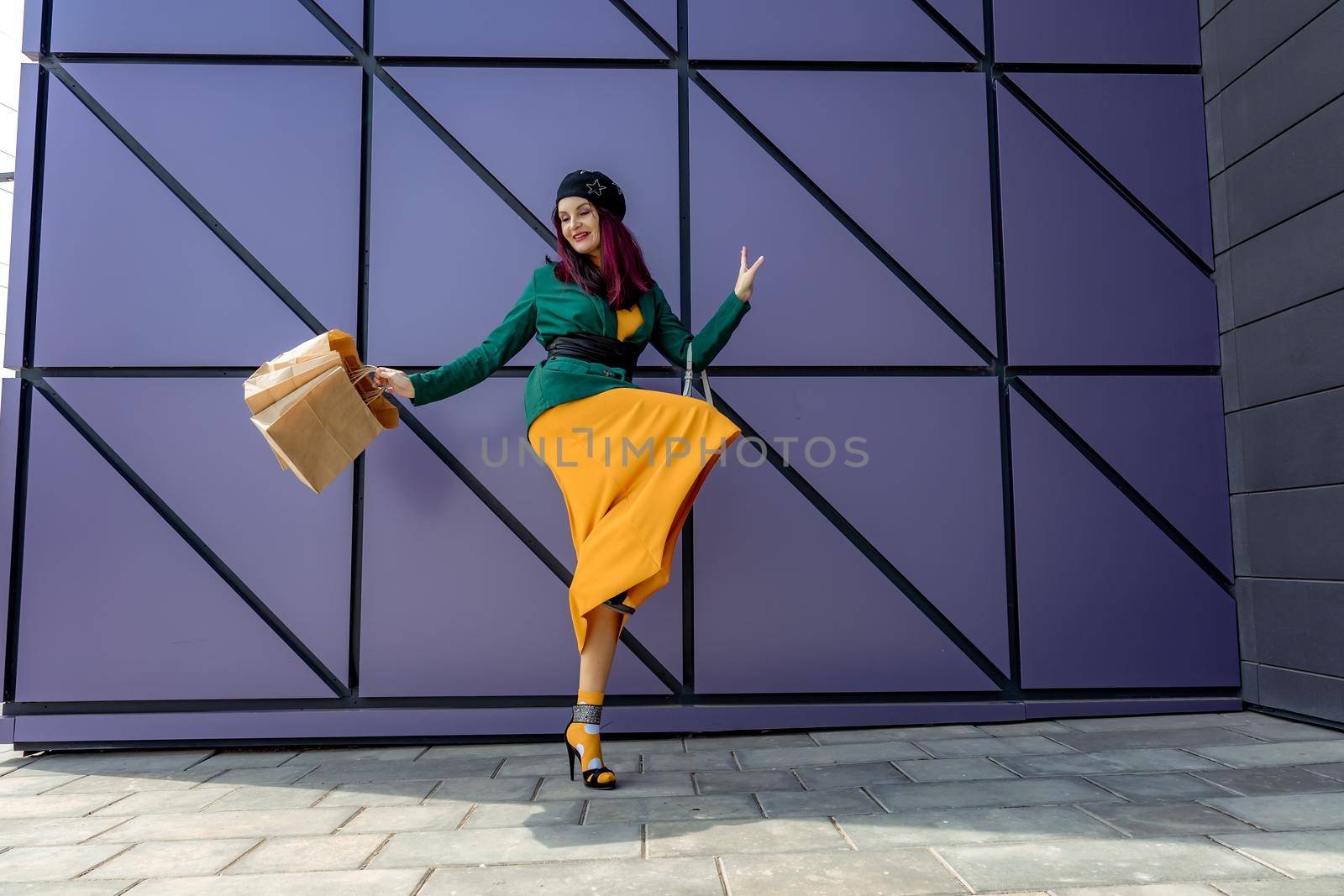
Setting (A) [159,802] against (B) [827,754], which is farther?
(B) [827,754]

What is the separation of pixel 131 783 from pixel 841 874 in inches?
85.2

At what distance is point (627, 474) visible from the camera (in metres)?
2.34

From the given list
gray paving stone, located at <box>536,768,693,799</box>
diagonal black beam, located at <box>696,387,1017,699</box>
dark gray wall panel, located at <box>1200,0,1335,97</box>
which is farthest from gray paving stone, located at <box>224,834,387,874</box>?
dark gray wall panel, located at <box>1200,0,1335,97</box>

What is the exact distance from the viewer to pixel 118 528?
2908 millimetres

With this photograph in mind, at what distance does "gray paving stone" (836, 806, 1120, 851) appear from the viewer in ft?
5.72

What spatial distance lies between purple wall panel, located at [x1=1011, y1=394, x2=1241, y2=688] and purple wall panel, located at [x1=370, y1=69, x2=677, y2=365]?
4.80 feet

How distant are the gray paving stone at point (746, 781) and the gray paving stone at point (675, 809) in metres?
0.06

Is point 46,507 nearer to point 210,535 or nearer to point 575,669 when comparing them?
point 210,535

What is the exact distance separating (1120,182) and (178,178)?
142 inches

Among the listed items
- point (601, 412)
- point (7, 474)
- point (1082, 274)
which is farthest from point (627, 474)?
point (7, 474)

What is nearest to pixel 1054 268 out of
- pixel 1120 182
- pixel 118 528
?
pixel 1120 182

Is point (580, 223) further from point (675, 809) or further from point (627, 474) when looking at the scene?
point (675, 809)

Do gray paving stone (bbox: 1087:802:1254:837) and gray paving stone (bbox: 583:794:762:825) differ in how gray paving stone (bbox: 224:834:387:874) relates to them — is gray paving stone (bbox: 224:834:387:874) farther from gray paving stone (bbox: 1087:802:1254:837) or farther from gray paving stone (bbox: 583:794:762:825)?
gray paving stone (bbox: 1087:802:1254:837)

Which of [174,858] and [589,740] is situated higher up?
[589,740]
